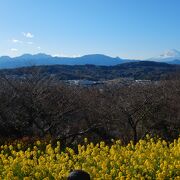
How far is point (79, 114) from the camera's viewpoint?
33.1m

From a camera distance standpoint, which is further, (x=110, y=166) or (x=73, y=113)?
(x=73, y=113)

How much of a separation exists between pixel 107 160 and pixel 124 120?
19984mm

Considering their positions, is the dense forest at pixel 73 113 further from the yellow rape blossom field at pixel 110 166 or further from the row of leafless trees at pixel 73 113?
the yellow rape blossom field at pixel 110 166

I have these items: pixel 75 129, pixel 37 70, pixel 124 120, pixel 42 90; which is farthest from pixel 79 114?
pixel 42 90

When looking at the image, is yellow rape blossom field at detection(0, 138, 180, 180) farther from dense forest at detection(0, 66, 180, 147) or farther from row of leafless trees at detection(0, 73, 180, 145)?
row of leafless trees at detection(0, 73, 180, 145)

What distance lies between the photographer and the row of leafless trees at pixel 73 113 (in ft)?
71.1

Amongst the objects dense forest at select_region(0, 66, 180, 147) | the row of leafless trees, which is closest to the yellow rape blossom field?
dense forest at select_region(0, 66, 180, 147)

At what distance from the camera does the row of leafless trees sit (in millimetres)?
21656

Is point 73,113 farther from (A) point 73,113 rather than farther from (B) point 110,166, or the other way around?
(B) point 110,166

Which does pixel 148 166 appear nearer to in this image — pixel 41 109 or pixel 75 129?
pixel 41 109

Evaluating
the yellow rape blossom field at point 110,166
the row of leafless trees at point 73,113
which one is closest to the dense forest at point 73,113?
the row of leafless trees at point 73,113

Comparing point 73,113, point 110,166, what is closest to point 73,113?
point 73,113

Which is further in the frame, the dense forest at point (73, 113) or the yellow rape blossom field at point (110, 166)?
the dense forest at point (73, 113)

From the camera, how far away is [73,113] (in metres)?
30.3
